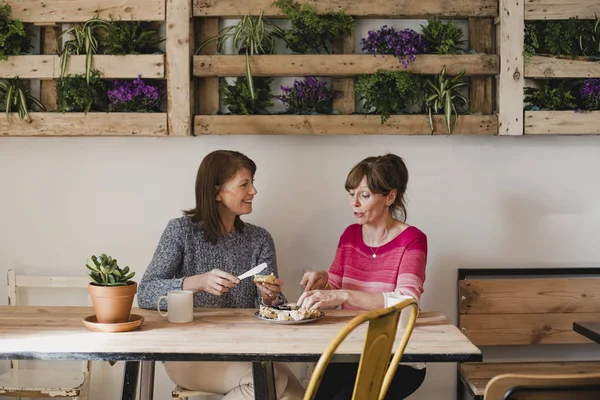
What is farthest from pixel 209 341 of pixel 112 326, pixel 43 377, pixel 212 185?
pixel 43 377

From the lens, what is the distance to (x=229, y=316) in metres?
2.39

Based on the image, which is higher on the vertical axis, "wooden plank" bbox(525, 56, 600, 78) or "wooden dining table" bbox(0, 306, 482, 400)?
"wooden plank" bbox(525, 56, 600, 78)

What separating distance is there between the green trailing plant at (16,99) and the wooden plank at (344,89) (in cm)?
140

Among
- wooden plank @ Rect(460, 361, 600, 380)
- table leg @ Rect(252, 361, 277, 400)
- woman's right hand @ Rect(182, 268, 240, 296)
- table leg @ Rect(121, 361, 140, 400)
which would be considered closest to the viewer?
table leg @ Rect(252, 361, 277, 400)

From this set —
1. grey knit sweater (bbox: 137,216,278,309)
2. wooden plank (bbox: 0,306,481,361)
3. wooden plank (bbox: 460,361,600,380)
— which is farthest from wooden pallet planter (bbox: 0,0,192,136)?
wooden plank (bbox: 460,361,600,380)

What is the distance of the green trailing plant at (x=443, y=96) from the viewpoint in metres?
3.21

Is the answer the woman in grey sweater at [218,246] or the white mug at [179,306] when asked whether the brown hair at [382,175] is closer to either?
the woman in grey sweater at [218,246]

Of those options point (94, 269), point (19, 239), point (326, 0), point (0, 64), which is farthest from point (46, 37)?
point (94, 269)

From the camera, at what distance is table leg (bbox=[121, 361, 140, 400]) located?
7.39 feet

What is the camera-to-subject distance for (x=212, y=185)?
2.80m

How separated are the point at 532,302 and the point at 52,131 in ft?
7.79

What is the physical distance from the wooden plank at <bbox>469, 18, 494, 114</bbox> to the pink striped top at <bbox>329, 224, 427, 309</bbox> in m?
0.92

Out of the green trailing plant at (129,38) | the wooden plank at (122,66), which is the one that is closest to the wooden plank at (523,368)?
the wooden plank at (122,66)

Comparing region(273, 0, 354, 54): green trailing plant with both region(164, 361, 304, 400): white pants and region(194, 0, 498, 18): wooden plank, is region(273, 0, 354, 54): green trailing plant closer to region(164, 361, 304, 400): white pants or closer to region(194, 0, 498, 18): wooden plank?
region(194, 0, 498, 18): wooden plank
